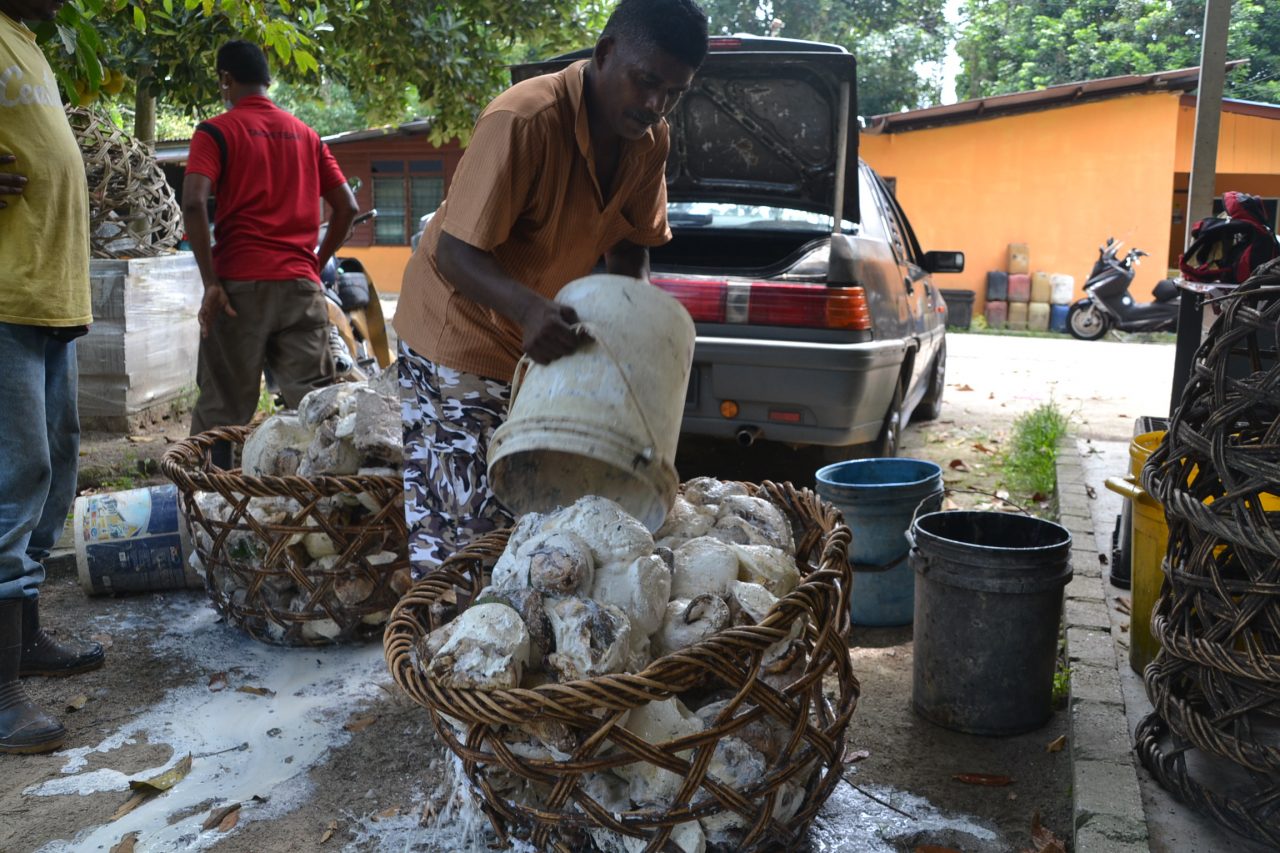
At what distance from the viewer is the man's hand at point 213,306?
448 centimetres

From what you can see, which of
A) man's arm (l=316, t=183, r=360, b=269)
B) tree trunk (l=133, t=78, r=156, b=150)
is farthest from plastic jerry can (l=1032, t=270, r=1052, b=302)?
man's arm (l=316, t=183, r=360, b=269)

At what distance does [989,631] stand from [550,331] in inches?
62.8

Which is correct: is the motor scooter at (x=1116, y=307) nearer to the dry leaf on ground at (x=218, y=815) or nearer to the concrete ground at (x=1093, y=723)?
the concrete ground at (x=1093, y=723)

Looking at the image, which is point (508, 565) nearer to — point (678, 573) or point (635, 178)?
point (678, 573)

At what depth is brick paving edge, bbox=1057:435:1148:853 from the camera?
2.31 meters

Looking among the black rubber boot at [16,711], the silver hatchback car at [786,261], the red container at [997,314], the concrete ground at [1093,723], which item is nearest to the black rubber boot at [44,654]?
the concrete ground at [1093,723]

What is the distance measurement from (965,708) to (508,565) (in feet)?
5.03

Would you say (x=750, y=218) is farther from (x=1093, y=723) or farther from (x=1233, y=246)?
(x=1093, y=723)

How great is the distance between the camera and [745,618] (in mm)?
2230

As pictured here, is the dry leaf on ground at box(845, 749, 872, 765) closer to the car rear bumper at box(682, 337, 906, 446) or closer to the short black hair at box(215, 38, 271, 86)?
the car rear bumper at box(682, 337, 906, 446)

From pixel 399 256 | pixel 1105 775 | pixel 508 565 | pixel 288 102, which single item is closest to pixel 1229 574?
pixel 1105 775

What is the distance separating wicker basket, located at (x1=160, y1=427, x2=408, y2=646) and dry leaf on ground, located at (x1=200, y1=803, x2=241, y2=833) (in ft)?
2.64

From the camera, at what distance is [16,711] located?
285 cm

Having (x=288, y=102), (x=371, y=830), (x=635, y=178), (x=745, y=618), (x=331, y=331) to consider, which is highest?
(x=288, y=102)
